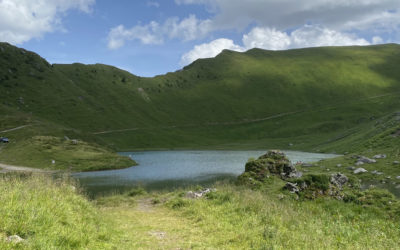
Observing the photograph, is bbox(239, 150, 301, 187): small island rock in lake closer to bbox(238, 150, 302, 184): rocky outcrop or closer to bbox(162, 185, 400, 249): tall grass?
bbox(238, 150, 302, 184): rocky outcrop

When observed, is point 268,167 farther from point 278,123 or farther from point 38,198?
point 278,123

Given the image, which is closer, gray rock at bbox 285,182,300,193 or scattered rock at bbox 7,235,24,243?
scattered rock at bbox 7,235,24,243

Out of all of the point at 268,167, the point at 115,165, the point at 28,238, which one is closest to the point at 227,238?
the point at 28,238

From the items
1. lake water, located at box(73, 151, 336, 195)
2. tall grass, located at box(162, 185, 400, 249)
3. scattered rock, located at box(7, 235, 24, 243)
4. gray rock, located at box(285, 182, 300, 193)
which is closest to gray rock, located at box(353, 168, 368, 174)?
lake water, located at box(73, 151, 336, 195)

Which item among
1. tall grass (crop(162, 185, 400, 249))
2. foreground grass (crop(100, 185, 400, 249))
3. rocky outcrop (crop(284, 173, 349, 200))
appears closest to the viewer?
tall grass (crop(162, 185, 400, 249))

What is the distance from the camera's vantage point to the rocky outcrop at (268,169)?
3302 centimetres

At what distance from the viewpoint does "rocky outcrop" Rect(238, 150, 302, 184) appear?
108 feet

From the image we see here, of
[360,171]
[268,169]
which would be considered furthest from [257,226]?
[360,171]

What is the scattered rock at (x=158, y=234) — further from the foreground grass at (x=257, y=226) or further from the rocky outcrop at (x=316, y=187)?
the rocky outcrop at (x=316, y=187)

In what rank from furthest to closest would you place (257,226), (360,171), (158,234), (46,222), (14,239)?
(360,171), (158,234), (257,226), (46,222), (14,239)

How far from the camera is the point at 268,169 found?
3444 cm

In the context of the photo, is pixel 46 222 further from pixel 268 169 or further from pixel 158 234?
pixel 268 169

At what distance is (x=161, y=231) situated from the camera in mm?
15742

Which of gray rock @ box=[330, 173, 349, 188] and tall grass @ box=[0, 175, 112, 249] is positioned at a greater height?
tall grass @ box=[0, 175, 112, 249]
